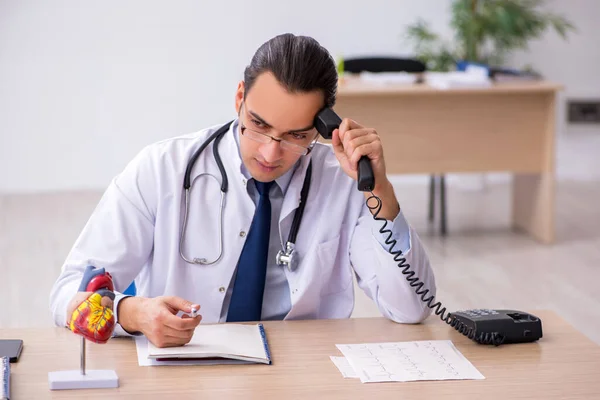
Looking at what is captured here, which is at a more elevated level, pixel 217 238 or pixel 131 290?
pixel 217 238

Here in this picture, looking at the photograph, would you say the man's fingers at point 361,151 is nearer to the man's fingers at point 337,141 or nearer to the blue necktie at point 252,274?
the man's fingers at point 337,141

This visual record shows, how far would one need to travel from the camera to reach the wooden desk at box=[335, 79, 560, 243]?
188 inches

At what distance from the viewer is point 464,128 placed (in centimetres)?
482

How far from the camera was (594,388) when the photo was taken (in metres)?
1.54

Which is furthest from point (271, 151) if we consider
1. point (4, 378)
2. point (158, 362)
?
point (4, 378)

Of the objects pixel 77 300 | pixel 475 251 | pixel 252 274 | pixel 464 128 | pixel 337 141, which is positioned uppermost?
pixel 337 141

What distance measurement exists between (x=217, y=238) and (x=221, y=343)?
36 centimetres

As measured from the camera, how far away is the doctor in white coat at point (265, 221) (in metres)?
1.85

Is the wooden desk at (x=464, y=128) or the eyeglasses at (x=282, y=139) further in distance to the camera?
the wooden desk at (x=464, y=128)

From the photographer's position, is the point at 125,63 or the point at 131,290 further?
the point at 125,63

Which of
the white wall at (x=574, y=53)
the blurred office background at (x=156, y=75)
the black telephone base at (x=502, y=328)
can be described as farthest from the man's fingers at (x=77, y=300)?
the white wall at (x=574, y=53)

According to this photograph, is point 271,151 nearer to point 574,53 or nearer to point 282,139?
point 282,139

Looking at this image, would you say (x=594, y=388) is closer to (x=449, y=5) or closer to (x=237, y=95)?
(x=237, y=95)

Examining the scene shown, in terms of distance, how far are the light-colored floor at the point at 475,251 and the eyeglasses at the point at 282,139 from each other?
2.04m
